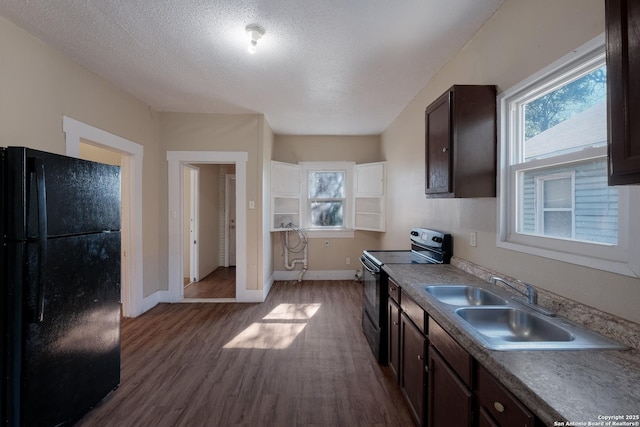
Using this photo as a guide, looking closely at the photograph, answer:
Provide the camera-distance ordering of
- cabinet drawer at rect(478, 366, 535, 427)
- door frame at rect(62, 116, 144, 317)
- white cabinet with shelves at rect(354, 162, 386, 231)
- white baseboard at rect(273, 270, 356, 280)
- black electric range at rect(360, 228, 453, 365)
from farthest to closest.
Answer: white baseboard at rect(273, 270, 356, 280) → white cabinet with shelves at rect(354, 162, 386, 231) → door frame at rect(62, 116, 144, 317) → black electric range at rect(360, 228, 453, 365) → cabinet drawer at rect(478, 366, 535, 427)

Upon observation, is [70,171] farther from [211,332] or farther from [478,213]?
[478,213]

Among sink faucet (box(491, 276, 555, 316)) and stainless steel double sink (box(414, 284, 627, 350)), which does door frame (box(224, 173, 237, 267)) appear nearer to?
stainless steel double sink (box(414, 284, 627, 350))

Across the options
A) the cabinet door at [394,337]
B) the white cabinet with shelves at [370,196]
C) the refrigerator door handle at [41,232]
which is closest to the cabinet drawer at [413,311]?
the cabinet door at [394,337]

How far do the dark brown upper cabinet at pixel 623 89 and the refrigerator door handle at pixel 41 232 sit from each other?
96.5 inches

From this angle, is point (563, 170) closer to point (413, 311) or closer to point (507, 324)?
point (507, 324)

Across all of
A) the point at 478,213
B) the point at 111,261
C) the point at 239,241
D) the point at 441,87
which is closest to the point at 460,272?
the point at 478,213

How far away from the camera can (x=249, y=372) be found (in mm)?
2311

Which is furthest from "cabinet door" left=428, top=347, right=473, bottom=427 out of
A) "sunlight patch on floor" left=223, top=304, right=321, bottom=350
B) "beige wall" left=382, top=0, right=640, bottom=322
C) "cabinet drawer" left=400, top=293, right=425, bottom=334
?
"sunlight patch on floor" left=223, top=304, right=321, bottom=350

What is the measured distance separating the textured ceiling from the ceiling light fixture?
0.05 meters

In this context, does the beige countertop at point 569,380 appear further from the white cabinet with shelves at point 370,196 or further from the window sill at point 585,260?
the white cabinet with shelves at point 370,196

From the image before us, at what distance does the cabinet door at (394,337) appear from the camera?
204cm

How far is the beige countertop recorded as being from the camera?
2.28 feet

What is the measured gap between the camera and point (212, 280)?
5.05 m

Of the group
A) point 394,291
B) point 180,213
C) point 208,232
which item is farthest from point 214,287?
point 394,291
